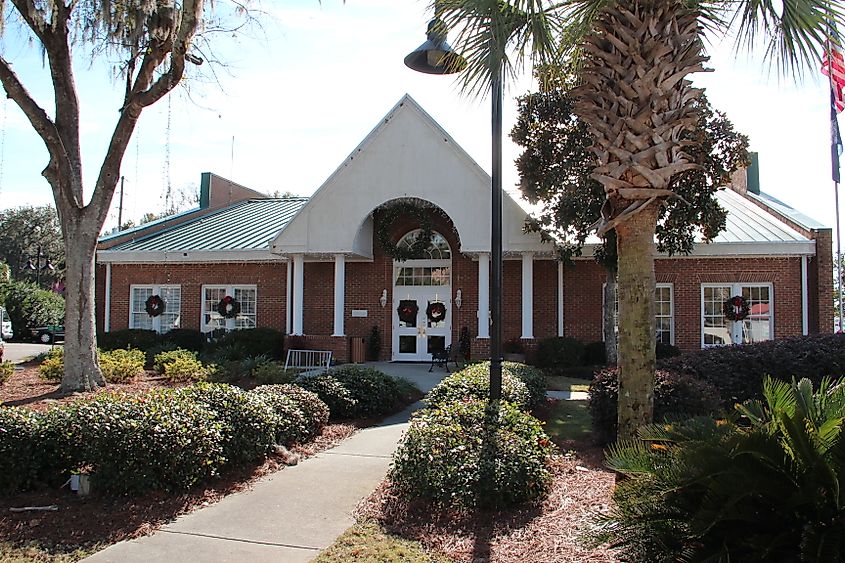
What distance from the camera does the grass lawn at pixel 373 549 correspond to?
501 centimetres

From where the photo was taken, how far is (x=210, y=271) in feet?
73.8

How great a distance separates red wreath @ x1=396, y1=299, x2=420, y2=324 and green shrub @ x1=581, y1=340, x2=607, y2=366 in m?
5.16

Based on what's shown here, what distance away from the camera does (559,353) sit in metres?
17.0

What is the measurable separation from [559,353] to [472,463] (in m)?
11.1

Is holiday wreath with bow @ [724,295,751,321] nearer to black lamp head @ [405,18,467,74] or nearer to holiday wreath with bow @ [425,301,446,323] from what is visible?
holiday wreath with bow @ [425,301,446,323]

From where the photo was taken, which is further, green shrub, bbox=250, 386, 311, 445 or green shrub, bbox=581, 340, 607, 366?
green shrub, bbox=581, 340, 607, 366

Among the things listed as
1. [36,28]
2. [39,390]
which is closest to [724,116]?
[36,28]

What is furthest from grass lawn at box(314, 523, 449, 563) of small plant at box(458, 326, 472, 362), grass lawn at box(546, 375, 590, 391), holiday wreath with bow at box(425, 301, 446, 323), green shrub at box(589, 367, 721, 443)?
holiday wreath with bow at box(425, 301, 446, 323)

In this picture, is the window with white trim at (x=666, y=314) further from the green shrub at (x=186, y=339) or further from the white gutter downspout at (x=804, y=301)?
the green shrub at (x=186, y=339)

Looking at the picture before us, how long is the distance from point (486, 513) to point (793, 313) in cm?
1547

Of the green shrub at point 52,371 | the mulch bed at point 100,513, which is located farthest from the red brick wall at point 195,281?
the mulch bed at point 100,513

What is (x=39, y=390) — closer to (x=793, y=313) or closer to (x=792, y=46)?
(x=792, y=46)

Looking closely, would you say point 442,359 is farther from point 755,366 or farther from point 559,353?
point 755,366

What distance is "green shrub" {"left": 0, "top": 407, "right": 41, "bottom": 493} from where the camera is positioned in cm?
671
